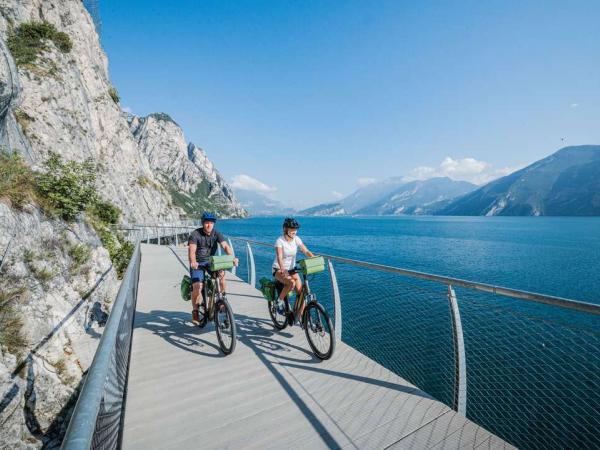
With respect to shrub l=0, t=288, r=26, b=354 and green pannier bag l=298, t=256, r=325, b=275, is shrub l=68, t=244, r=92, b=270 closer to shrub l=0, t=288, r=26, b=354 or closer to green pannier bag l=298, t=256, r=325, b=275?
shrub l=0, t=288, r=26, b=354

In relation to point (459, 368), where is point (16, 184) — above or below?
above

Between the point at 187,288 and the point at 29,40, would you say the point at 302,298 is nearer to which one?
the point at 187,288

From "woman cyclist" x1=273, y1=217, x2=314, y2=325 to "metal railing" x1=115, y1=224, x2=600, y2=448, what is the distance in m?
0.76

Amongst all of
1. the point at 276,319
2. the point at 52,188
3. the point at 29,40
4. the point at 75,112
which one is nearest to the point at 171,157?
the point at 75,112

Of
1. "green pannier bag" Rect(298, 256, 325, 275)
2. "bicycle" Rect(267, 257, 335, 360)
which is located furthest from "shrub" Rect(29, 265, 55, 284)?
"green pannier bag" Rect(298, 256, 325, 275)

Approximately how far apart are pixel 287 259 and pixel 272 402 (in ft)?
7.68

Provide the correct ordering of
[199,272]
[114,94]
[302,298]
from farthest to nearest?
[114,94]
[199,272]
[302,298]

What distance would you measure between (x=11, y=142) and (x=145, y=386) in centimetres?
1457

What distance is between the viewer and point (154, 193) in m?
65.2

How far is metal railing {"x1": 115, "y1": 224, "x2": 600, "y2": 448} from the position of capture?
3473 millimetres

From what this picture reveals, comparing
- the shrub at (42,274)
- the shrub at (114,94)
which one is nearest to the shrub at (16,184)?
the shrub at (42,274)

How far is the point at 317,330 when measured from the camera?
4.55 meters

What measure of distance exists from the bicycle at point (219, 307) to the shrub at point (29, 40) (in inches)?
1323

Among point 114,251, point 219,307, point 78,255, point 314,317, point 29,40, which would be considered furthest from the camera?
point 29,40
